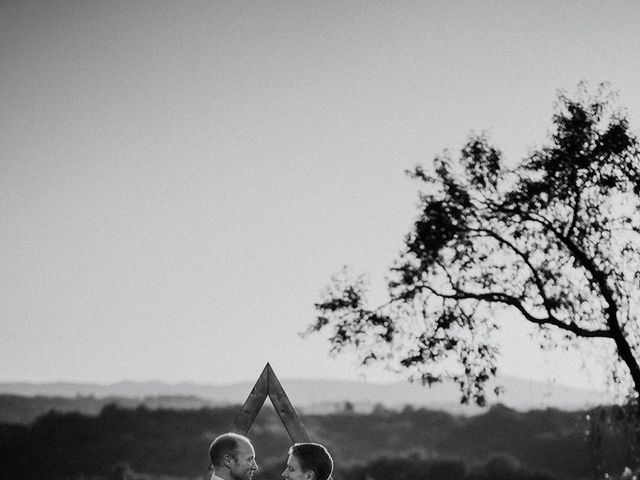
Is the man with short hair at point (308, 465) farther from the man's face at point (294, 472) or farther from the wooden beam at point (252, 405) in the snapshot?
the wooden beam at point (252, 405)

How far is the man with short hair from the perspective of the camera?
21.5ft

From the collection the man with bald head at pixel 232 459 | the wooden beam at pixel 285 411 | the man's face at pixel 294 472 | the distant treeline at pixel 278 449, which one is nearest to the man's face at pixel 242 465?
the man with bald head at pixel 232 459

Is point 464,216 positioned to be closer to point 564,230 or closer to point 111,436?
point 564,230

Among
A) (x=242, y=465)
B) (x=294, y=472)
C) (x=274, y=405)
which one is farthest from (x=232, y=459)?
(x=274, y=405)

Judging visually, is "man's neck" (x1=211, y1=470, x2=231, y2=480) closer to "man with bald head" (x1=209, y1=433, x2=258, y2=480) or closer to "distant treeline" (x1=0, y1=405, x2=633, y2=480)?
"man with bald head" (x1=209, y1=433, x2=258, y2=480)

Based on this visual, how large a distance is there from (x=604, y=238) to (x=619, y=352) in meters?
2.50

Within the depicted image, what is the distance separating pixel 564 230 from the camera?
640 inches

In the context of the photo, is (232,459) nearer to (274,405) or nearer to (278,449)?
(274,405)

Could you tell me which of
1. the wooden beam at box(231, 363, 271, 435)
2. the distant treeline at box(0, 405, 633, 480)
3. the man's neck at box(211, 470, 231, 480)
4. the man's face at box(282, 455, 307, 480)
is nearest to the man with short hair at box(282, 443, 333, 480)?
the man's face at box(282, 455, 307, 480)

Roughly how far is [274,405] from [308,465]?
1.69 metres

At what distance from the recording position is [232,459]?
21.6ft

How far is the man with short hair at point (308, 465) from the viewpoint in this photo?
654cm

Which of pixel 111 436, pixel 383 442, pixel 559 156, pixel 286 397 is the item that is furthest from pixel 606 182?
pixel 111 436

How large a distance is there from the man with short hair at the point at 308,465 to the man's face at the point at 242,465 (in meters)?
0.33
